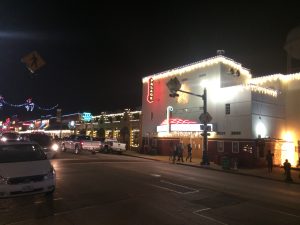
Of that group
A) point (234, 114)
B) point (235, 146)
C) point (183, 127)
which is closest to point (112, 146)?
point (183, 127)

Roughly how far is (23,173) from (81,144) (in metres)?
23.4

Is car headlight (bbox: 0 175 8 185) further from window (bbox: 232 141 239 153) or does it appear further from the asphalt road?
window (bbox: 232 141 239 153)

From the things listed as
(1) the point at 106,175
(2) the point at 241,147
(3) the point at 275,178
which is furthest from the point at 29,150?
(2) the point at 241,147

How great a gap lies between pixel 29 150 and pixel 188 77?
1097 inches

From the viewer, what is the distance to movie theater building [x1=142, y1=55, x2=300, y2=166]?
2931cm

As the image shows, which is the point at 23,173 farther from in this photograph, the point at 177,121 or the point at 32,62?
the point at 177,121

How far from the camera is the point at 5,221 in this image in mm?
7625

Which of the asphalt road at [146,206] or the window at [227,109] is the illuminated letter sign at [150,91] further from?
the asphalt road at [146,206]

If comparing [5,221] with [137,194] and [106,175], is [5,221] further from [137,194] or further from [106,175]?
[106,175]

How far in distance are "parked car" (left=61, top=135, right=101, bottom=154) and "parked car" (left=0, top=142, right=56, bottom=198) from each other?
21655mm

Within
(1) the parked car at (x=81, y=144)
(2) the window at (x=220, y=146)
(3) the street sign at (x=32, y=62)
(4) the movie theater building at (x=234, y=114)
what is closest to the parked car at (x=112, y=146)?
(1) the parked car at (x=81, y=144)

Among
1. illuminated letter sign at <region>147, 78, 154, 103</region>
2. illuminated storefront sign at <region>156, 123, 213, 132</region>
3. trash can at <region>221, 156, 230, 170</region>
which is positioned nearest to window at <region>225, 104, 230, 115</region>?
illuminated storefront sign at <region>156, 123, 213, 132</region>

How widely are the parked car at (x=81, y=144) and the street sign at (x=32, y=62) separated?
65.1 feet

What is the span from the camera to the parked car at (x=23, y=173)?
867 centimetres
